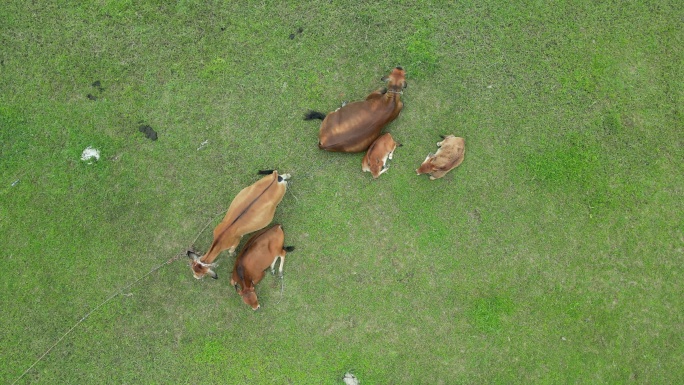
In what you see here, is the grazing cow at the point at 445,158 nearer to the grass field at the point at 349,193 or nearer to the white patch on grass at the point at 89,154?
the grass field at the point at 349,193

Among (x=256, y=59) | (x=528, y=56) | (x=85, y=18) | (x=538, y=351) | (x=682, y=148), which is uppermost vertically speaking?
(x=85, y=18)

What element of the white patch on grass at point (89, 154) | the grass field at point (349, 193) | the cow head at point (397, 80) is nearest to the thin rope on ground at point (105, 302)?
the grass field at point (349, 193)

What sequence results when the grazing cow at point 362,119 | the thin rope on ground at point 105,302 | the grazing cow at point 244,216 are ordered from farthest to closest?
the thin rope on ground at point 105,302
the grazing cow at point 362,119
the grazing cow at point 244,216

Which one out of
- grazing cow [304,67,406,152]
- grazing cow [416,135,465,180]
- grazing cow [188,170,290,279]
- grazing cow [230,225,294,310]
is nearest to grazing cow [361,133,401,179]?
grazing cow [304,67,406,152]

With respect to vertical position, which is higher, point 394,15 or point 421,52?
point 394,15

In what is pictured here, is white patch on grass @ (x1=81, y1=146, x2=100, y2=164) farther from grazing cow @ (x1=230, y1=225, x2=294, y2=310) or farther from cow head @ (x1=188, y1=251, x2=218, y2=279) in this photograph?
grazing cow @ (x1=230, y1=225, x2=294, y2=310)

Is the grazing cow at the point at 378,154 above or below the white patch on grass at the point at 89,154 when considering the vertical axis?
below

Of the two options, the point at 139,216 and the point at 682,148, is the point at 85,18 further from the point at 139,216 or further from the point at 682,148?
the point at 682,148

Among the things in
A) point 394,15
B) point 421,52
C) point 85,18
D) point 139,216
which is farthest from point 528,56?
point 85,18
